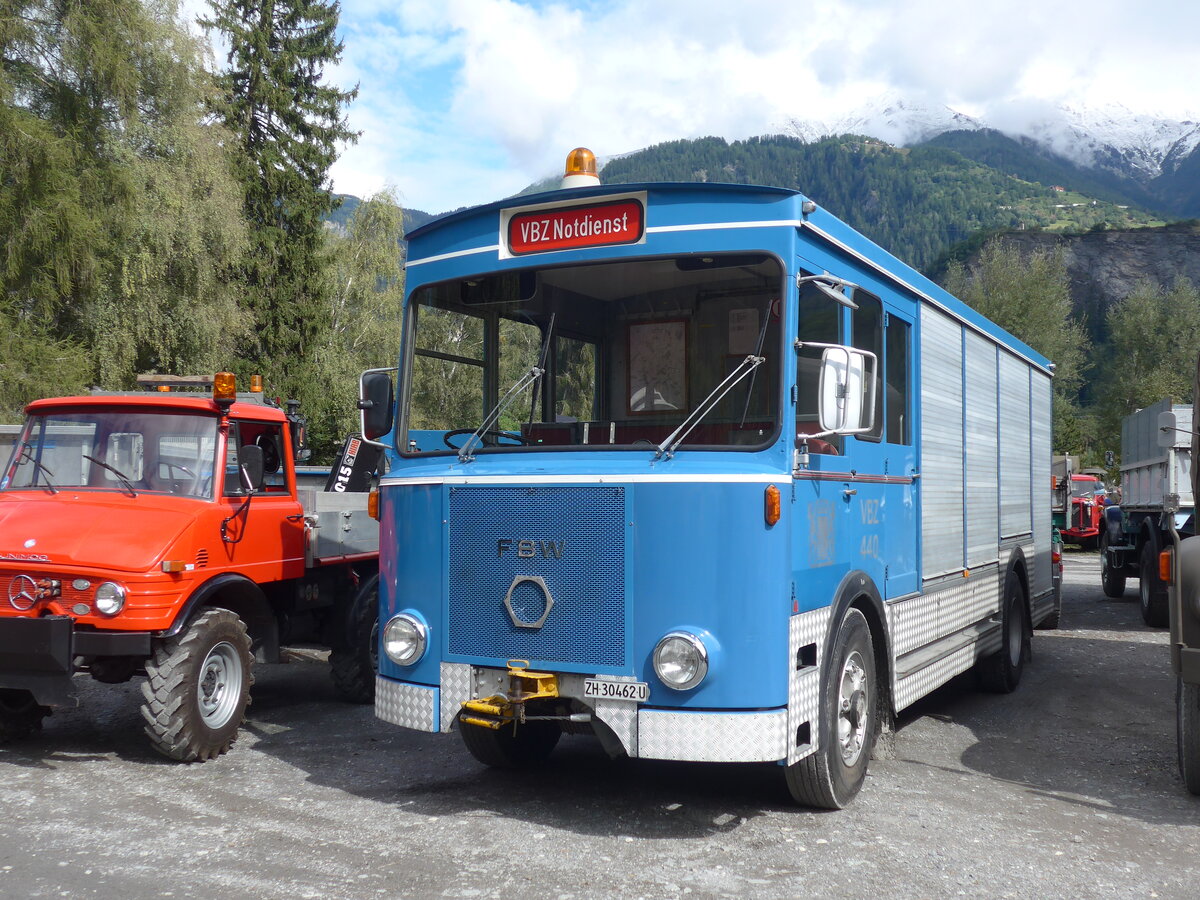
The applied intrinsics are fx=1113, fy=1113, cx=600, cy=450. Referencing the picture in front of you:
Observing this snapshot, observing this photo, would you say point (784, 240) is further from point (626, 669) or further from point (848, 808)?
point (848, 808)

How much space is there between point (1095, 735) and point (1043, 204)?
17010 cm

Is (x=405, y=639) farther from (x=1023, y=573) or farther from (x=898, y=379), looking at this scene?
(x=1023, y=573)

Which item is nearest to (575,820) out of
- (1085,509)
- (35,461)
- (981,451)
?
(35,461)

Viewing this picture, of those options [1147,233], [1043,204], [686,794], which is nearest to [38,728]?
[686,794]

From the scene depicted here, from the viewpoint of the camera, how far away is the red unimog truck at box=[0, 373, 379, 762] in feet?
21.4

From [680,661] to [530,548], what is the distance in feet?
2.99

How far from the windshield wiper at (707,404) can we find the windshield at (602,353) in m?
0.01

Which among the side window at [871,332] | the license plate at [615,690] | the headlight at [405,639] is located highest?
the side window at [871,332]

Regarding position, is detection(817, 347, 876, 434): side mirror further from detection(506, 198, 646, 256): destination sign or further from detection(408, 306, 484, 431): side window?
detection(408, 306, 484, 431): side window

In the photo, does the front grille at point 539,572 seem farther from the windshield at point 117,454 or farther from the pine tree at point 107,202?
the pine tree at point 107,202

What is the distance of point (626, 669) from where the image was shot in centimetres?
510

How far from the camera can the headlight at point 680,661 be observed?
4.94 m

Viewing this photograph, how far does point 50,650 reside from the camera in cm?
636

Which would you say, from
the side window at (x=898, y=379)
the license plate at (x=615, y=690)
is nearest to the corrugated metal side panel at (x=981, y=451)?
the side window at (x=898, y=379)
